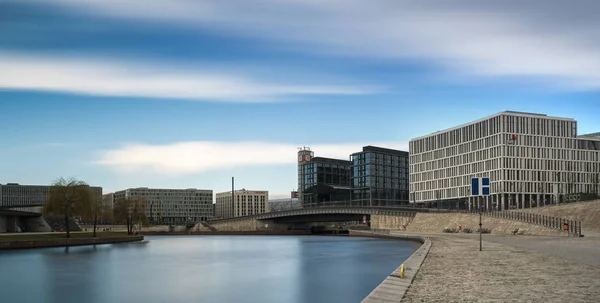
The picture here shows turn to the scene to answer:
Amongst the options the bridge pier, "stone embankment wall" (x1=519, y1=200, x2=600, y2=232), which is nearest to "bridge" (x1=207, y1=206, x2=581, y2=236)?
"stone embankment wall" (x1=519, y1=200, x2=600, y2=232)

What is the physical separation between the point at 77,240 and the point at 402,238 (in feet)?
152

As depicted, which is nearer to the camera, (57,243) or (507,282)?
(507,282)

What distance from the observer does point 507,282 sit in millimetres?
18719

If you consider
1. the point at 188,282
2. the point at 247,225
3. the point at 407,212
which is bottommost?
the point at 247,225

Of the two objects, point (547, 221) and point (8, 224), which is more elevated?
point (547, 221)

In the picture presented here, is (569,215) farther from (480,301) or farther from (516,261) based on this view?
(480,301)

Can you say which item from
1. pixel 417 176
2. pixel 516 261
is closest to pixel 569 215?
pixel 516 261

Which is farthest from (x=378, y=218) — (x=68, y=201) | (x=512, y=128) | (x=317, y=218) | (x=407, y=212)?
(x=68, y=201)

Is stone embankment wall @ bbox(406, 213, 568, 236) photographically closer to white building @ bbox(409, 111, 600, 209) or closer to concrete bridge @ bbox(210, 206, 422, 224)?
concrete bridge @ bbox(210, 206, 422, 224)

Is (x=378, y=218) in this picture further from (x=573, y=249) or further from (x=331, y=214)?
(x=573, y=249)

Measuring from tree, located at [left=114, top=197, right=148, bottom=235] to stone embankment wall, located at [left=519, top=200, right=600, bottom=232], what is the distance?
72.4 m

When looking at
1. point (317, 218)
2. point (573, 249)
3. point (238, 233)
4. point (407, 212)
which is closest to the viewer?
point (573, 249)

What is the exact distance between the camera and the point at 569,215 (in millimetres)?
75125

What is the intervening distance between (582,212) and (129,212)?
78.2 meters
